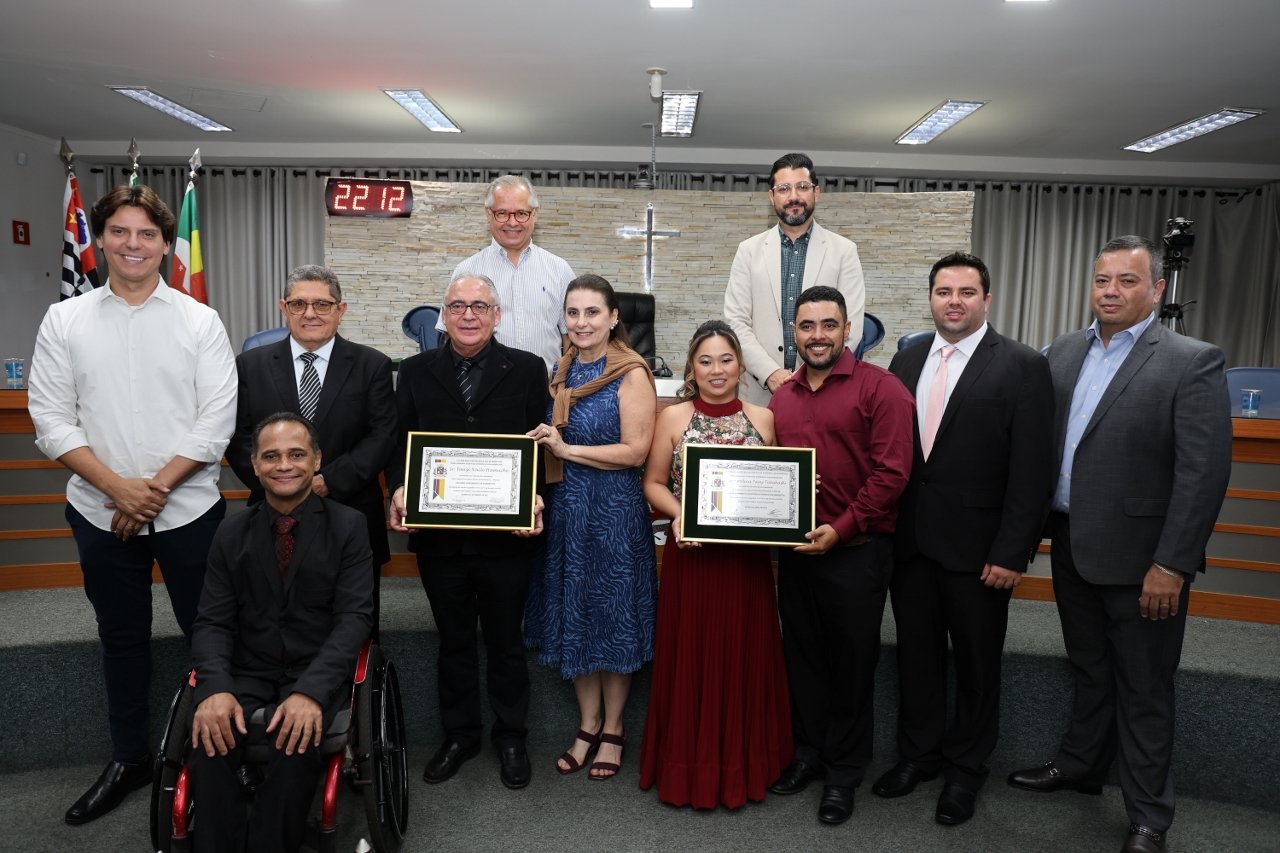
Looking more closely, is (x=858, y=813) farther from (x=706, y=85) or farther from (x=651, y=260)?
(x=651, y=260)

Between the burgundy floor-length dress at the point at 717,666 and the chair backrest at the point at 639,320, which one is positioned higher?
the chair backrest at the point at 639,320

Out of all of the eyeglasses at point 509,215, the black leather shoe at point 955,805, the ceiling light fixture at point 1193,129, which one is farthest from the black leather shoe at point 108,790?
the ceiling light fixture at point 1193,129

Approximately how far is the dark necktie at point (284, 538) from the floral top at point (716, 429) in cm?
111

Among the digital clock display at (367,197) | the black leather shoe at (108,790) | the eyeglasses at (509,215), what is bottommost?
the black leather shoe at (108,790)

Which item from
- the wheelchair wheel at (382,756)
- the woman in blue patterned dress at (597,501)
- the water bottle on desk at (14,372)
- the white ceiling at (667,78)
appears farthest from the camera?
the white ceiling at (667,78)

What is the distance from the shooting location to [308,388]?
2.53 meters

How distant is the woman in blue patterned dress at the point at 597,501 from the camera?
2.58 m

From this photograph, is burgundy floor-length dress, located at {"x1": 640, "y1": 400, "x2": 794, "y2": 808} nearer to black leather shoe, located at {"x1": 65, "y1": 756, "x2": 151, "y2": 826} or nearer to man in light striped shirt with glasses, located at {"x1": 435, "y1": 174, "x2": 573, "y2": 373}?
man in light striped shirt with glasses, located at {"x1": 435, "y1": 174, "x2": 573, "y2": 373}

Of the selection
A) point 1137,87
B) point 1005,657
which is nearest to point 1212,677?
point 1005,657

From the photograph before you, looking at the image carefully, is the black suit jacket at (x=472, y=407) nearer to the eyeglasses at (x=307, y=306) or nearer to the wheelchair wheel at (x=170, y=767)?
the eyeglasses at (x=307, y=306)

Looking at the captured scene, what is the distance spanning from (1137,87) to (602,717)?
6088 millimetres

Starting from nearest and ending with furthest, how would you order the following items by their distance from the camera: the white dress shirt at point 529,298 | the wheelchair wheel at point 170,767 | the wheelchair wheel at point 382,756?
the wheelchair wheel at point 170,767
the wheelchair wheel at point 382,756
the white dress shirt at point 529,298

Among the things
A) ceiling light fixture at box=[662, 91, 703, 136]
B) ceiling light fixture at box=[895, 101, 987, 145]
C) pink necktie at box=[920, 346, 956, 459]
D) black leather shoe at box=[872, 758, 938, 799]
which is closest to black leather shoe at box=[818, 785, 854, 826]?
black leather shoe at box=[872, 758, 938, 799]

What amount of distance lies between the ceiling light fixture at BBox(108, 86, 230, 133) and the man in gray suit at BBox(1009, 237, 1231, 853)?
23.6 ft
